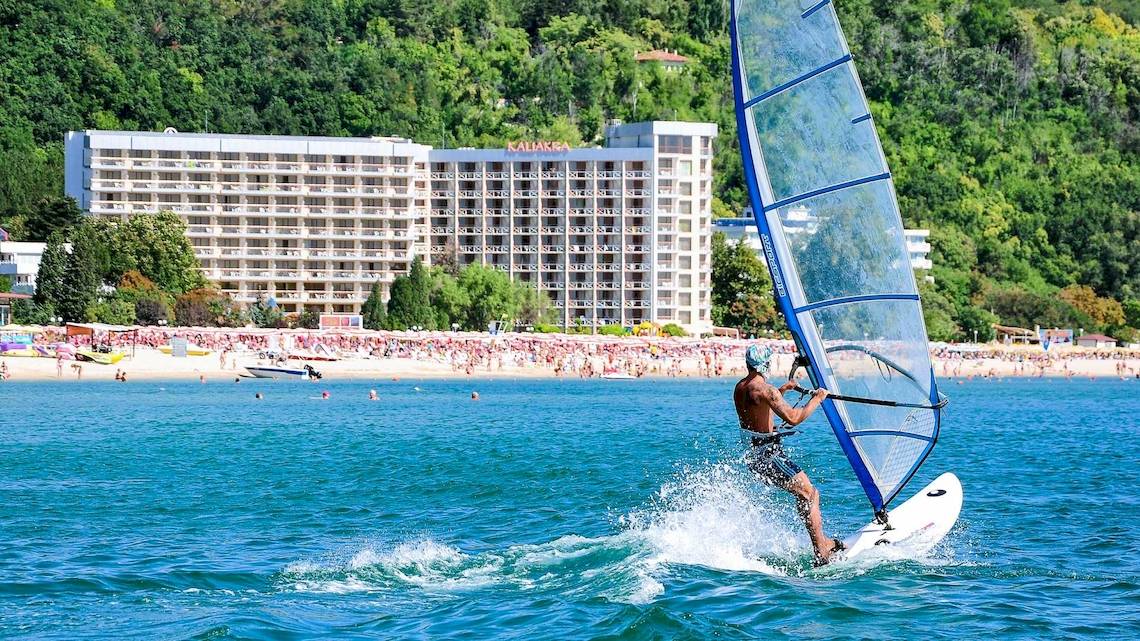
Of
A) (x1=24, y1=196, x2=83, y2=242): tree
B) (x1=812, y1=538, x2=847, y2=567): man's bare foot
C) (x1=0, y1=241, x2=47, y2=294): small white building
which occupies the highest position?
(x1=24, y1=196, x2=83, y2=242): tree

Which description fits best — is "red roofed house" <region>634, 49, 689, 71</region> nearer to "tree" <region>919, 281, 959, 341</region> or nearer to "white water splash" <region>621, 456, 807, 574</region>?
"tree" <region>919, 281, 959, 341</region>

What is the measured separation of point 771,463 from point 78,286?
3284 inches

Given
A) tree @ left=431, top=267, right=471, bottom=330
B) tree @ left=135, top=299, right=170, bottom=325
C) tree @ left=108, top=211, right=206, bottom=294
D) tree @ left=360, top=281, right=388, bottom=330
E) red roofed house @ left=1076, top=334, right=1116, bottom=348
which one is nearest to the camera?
tree @ left=135, top=299, right=170, bottom=325

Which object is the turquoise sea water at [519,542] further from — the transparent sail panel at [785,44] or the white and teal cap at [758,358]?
the transparent sail panel at [785,44]

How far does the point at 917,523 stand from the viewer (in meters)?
17.4

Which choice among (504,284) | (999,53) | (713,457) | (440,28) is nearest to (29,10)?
(440,28)

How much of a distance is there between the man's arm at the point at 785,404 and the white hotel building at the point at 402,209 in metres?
100

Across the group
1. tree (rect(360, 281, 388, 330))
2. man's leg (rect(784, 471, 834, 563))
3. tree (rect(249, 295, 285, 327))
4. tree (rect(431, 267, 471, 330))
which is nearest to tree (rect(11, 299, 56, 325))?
tree (rect(249, 295, 285, 327))

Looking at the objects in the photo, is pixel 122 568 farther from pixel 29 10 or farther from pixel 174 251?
pixel 29 10

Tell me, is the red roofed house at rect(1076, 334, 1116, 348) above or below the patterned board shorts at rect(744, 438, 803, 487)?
above

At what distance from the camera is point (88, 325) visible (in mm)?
87812

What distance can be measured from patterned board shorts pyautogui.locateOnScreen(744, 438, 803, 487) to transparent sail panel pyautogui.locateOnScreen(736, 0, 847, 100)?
3352mm

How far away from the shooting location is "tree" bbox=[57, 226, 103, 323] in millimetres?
93062

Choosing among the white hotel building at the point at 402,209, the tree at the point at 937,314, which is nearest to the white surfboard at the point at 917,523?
the white hotel building at the point at 402,209
